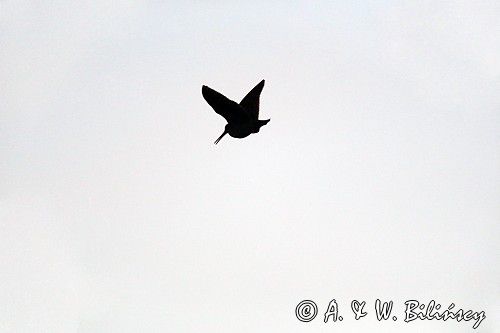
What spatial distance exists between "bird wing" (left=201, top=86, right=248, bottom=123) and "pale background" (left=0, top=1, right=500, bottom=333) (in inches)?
1.3

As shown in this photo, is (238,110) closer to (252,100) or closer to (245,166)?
(252,100)

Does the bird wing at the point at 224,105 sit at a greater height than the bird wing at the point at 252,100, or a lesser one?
lesser

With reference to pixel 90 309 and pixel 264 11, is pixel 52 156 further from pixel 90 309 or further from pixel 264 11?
pixel 264 11

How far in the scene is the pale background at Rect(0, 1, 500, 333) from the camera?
2.25 m

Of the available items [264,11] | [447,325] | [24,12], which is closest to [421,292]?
[447,325]

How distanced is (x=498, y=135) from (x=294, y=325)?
3.48 ft

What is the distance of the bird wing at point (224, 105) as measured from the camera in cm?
228

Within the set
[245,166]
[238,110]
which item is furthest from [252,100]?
[245,166]

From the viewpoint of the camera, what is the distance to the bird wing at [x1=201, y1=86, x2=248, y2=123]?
228 cm

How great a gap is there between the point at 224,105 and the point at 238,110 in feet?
0.19

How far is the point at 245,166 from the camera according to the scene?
7.62 ft

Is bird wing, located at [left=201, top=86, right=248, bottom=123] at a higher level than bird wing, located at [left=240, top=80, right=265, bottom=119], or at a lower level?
lower

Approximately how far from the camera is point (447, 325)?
90.7 inches

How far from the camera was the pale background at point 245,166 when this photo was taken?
2254 mm
